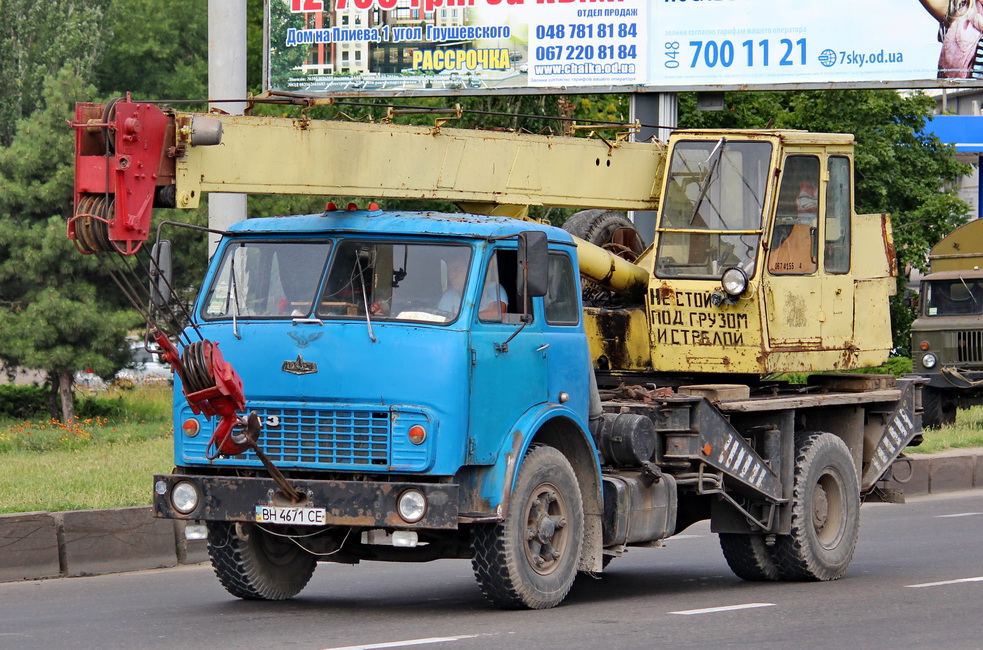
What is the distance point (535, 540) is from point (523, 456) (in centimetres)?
55

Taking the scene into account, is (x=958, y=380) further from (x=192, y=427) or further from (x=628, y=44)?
(x=192, y=427)

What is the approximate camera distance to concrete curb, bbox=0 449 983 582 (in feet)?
37.5

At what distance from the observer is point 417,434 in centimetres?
891

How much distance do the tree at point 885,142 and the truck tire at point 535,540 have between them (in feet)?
76.1

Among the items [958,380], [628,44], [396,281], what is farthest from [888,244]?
[958,380]

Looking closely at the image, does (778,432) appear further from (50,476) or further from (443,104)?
(443,104)

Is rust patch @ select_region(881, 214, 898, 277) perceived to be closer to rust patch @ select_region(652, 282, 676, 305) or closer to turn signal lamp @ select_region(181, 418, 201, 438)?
rust patch @ select_region(652, 282, 676, 305)

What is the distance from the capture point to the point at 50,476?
14844mm

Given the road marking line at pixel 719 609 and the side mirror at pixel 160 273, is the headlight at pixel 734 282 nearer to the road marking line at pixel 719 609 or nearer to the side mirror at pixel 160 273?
the road marking line at pixel 719 609

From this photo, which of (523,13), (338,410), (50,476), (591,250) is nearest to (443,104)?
(523,13)

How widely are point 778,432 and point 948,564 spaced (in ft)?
6.68

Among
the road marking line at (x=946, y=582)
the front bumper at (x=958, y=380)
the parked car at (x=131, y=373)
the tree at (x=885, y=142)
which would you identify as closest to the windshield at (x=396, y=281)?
the road marking line at (x=946, y=582)

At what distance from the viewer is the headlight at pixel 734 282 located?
11.6 m

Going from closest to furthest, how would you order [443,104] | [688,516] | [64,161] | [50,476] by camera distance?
[688,516], [50,476], [64,161], [443,104]
